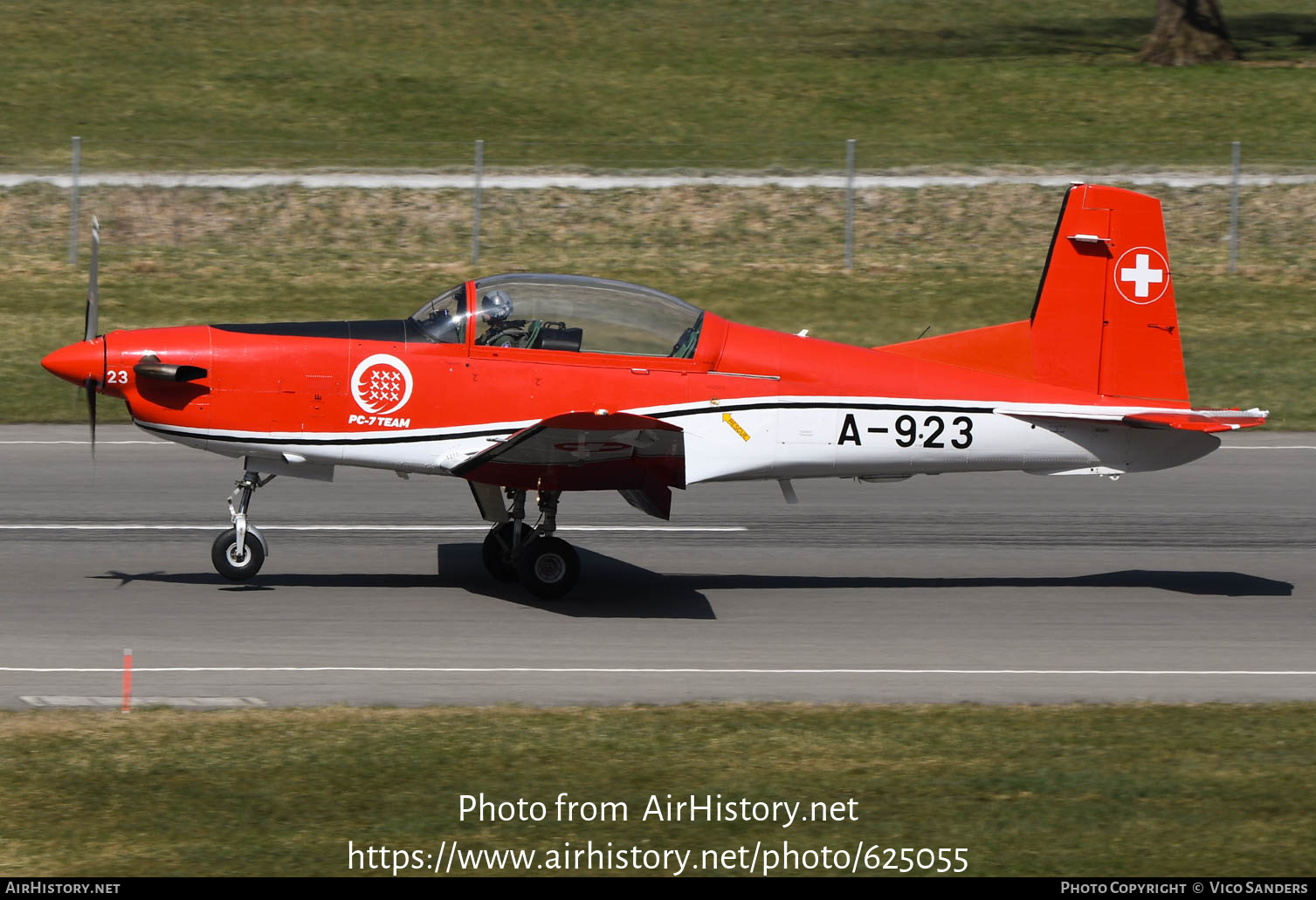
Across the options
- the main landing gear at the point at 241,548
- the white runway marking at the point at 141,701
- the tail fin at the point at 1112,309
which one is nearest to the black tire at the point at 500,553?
the main landing gear at the point at 241,548

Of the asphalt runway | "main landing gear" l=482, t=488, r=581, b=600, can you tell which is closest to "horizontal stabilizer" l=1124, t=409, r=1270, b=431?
the asphalt runway

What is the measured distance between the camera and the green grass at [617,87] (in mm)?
30656

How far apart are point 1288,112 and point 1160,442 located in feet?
80.7

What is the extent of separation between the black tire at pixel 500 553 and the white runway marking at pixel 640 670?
2.22 m

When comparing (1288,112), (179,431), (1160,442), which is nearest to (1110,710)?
(1160,442)

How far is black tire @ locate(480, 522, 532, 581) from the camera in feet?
40.4

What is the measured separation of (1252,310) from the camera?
83.1 ft

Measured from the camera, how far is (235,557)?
12.0m

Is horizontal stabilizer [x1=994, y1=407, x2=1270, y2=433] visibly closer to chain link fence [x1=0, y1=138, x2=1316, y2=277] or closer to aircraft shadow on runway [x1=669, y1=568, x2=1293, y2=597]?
aircraft shadow on runway [x1=669, y1=568, x2=1293, y2=597]

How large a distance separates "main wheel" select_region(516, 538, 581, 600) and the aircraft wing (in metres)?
0.47

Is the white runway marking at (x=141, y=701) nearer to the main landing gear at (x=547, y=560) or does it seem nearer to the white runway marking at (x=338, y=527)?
the main landing gear at (x=547, y=560)

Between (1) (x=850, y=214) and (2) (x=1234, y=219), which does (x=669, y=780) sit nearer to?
(1) (x=850, y=214)

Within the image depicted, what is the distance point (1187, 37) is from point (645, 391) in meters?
30.3

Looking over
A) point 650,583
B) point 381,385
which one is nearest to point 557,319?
point 381,385
